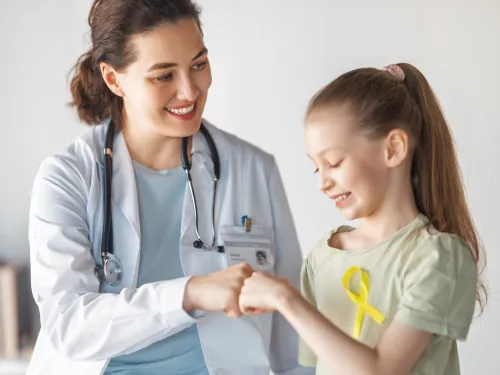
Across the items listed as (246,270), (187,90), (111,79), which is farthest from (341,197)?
(111,79)

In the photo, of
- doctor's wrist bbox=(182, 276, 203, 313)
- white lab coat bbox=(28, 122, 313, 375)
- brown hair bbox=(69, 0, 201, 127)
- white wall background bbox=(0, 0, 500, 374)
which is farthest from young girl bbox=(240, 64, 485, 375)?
white wall background bbox=(0, 0, 500, 374)

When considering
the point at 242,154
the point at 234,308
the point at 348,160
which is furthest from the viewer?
the point at 242,154

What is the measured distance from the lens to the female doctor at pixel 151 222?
5.85ft

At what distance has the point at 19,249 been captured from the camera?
3.18 m

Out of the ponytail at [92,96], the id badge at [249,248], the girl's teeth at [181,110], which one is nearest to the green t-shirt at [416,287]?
the id badge at [249,248]

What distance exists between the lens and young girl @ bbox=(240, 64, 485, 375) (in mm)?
1299

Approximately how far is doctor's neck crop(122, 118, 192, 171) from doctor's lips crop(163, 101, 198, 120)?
127 millimetres

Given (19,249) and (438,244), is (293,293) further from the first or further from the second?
(19,249)

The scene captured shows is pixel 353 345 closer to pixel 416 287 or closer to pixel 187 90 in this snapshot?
pixel 416 287

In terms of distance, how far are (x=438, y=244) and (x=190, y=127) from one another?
2.53ft

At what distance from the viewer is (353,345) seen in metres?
1.28

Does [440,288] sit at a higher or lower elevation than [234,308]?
higher

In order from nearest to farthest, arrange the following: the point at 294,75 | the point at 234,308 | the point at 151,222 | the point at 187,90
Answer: the point at 234,308 → the point at 187,90 → the point at 151,222 → the point at 294,75

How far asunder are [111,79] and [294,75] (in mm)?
883
